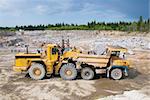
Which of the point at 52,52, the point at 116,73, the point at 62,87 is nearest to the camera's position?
the point at 62,87

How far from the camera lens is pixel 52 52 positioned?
16.5 m

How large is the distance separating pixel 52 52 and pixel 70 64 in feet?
3.73

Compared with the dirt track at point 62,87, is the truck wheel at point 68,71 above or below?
above

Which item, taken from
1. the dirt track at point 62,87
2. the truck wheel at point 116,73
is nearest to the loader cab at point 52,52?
the dirt track at point 62,87

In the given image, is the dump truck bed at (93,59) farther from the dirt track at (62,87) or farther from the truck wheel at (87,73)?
the dirt track at (62,87)

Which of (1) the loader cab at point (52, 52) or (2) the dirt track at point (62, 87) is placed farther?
(1) the loader cab at point (52, 52)

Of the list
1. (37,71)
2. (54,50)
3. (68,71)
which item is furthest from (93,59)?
(37,71)

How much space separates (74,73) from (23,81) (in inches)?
105

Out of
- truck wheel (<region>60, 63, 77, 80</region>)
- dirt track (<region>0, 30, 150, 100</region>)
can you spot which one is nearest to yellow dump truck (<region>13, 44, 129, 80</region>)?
truck wheel (<region>60, 63, 77, 80</region>)

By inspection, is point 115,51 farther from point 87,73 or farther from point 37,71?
point 37,71

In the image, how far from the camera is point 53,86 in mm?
14789

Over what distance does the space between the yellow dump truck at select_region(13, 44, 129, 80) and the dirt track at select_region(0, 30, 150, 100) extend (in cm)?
41

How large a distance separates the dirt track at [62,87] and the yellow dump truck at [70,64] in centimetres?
41

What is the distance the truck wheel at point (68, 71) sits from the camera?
16328 millimetres
